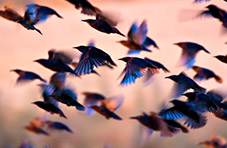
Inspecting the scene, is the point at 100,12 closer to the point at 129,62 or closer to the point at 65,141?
the point at 129,62

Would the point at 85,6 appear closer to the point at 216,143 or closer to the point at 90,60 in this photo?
the point at 90,60

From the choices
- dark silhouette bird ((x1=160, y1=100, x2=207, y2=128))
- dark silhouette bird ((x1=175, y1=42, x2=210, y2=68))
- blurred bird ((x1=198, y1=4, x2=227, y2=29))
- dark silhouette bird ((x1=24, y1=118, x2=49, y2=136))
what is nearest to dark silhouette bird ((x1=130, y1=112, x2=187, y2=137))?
dark silhouette bird ((x1=160, y1=100, x2=207, y2=128))

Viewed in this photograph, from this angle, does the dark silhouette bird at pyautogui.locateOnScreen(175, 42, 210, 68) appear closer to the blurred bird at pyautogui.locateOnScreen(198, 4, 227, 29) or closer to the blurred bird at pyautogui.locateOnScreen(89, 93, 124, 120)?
the blurred bird at pyautogui.locateOnScreen(198, 4, 227, 29)

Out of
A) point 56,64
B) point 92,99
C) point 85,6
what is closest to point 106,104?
point 92,99

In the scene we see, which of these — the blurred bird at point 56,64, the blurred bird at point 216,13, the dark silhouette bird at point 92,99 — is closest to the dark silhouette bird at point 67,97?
the blurred bird at point 56,64

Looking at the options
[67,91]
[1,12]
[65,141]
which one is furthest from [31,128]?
[65,141]

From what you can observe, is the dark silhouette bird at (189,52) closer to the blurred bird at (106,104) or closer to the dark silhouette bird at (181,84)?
the dark silhouette bird at (181,84)
